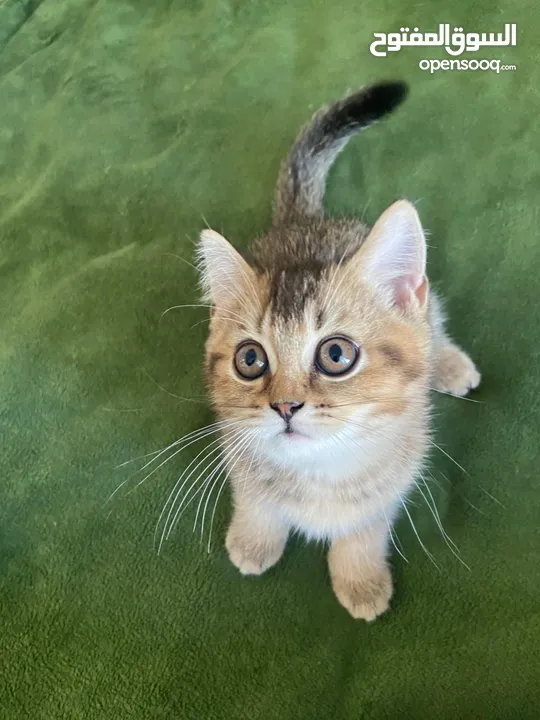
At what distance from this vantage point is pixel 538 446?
117cm

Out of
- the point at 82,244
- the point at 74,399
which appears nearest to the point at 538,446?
the point at 74,399

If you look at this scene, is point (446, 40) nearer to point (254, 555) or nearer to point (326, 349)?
point (326, 349)

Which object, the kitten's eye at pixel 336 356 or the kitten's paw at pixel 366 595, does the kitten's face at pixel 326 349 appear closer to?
the kitten's eye at pixel 336 356

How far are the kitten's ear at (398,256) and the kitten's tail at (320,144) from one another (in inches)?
15.1

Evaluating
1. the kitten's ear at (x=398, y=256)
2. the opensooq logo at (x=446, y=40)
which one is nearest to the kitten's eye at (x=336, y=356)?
the kitten's ear at (x=398, y=256)

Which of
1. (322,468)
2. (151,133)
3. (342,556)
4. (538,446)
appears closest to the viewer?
(322,468)

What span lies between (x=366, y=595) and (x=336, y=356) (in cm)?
42

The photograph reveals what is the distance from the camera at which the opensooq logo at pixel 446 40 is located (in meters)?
1.54

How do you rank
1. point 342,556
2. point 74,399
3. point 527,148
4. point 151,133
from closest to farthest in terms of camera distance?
point 342,556
point 74,399
point 527,148
point 151,133

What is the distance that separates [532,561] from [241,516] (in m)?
0.48

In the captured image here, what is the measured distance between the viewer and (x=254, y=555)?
1102mm

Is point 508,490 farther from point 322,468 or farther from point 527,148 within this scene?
point 527,148

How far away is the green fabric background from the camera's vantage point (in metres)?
1.02

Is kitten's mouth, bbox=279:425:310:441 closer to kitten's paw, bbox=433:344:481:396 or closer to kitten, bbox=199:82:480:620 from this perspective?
kitten, bbox=199:82:480:620
